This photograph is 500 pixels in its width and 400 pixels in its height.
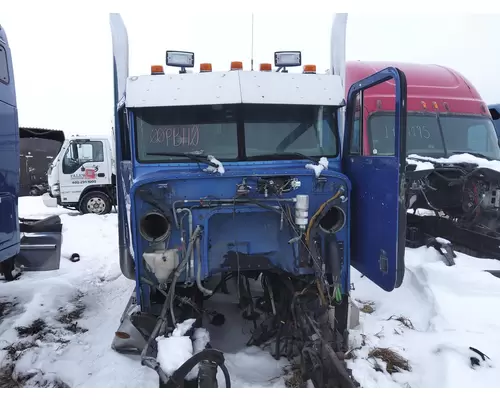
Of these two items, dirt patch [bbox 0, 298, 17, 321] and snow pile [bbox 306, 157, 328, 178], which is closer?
snow pile [bbox 306, 157, 328, 178]

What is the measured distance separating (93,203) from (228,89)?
9.95 m

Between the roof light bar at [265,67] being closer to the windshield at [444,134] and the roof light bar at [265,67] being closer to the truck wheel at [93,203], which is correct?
the windshield at [444,134]

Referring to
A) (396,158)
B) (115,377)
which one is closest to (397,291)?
(396,158)

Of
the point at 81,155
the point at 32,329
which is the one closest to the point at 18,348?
the point at 32,329

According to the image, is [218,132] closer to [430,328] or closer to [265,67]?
[265,67]

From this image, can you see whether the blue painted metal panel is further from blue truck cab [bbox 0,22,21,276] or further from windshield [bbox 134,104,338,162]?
windshield [bbox 134,104,338,162]

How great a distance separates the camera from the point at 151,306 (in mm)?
3666

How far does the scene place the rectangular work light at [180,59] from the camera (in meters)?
3.93

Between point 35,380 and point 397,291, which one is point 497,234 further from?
point 35,380

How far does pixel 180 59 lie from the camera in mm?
3955

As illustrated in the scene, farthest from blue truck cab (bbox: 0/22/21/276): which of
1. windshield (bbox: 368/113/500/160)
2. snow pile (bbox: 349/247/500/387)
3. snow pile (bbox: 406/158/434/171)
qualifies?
snow pile (bbox: 406/158/434/171)

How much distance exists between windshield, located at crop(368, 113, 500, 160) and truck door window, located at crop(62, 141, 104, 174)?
27.8 ft

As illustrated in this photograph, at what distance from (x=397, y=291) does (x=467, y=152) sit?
345 cm

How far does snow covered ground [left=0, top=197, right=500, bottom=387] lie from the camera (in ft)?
11.1
